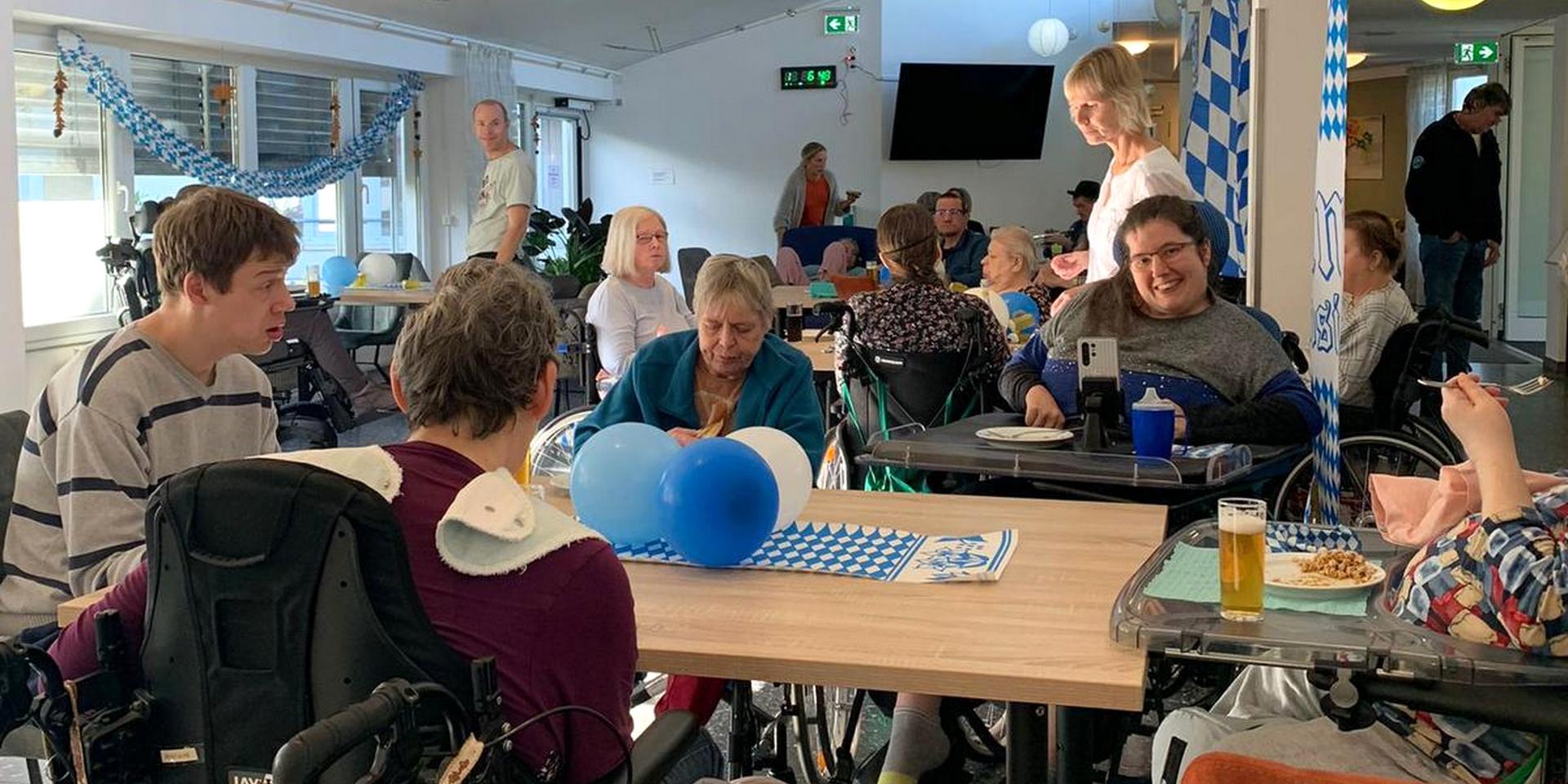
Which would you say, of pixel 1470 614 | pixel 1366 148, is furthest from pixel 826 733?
pixel 1366 148

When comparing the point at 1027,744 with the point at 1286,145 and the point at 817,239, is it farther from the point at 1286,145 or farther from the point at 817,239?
the point at 817,239

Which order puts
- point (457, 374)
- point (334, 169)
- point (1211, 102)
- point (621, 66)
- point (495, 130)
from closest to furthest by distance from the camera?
point (457, 374) < point (1211, 102) < point (495, 130) < point (334, 169) < point (621, 66)

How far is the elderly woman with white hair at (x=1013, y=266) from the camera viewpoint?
20.3 ft

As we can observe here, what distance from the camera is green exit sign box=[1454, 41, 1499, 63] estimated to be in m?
13.9

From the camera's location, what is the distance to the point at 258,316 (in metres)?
2.57

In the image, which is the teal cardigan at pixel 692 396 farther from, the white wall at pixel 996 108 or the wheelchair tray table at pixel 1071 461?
the white wall at pixel 996 108

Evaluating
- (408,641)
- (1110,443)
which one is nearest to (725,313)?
(1110,443)

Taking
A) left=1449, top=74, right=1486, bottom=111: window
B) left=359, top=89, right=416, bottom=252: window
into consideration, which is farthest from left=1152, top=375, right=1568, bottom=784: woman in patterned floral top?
left=1449, top=74, right=1486, bottom=111: window

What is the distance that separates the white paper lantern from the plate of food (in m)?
11.8

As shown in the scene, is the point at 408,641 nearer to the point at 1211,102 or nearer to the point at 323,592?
the point at 323,592

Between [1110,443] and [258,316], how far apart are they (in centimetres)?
169

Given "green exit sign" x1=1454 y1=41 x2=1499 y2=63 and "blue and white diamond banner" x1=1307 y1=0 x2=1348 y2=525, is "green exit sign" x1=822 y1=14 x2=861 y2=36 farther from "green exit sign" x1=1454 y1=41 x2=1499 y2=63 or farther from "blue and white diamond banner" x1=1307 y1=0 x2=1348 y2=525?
"blue and white diamond banner" x1=1307 y1=0 x2=1348 y2=525

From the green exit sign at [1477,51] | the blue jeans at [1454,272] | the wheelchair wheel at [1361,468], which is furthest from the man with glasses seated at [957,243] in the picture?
the green exit sign at [1477,51]

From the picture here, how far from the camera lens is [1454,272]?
32.5ft
